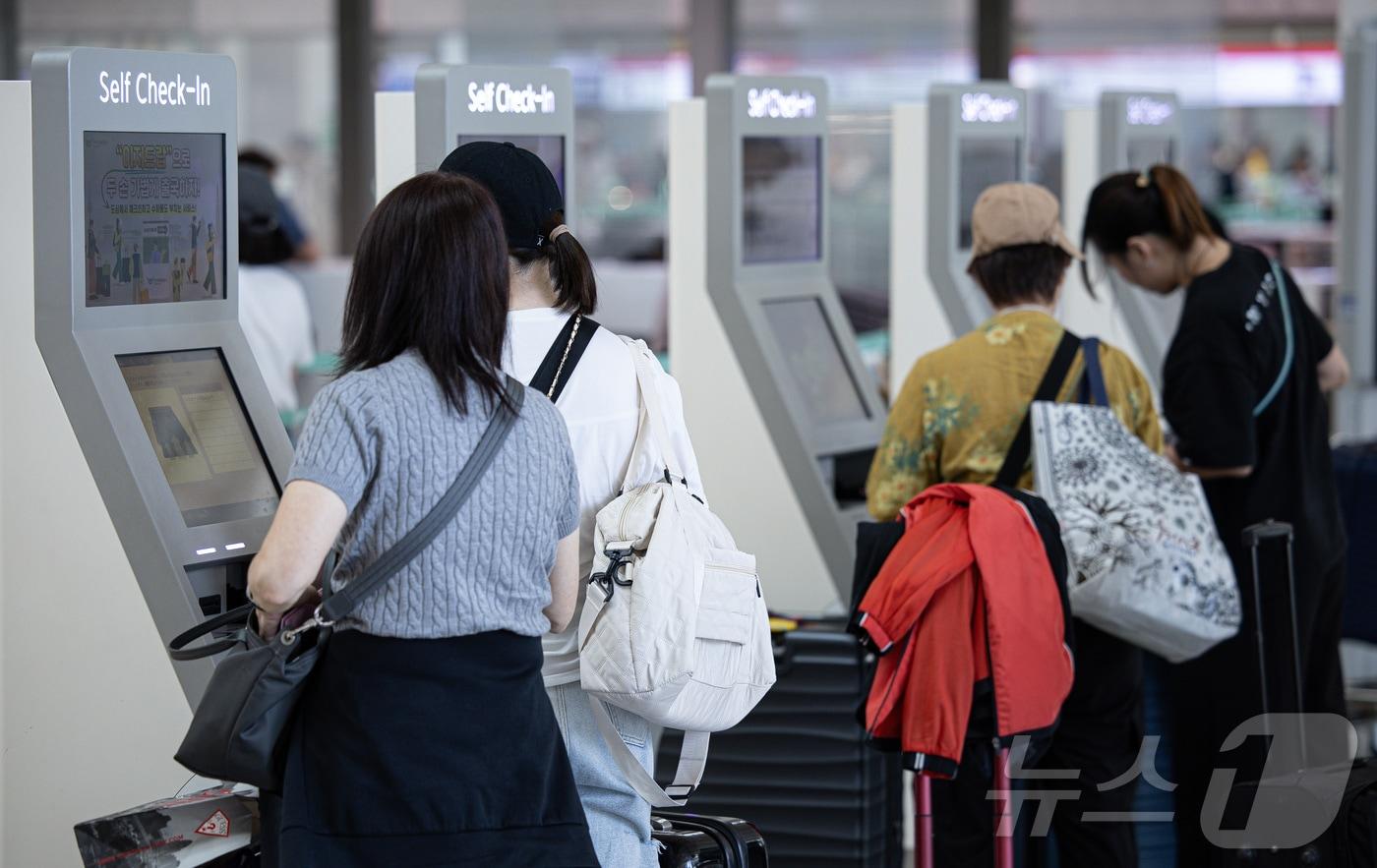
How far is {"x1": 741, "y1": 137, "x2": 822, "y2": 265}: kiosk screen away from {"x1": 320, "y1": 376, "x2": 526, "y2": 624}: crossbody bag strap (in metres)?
1.65

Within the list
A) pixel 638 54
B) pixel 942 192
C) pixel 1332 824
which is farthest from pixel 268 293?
pixel 638 54

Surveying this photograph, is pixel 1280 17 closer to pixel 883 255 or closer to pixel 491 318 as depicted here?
pixel 883 255

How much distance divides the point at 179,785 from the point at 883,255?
4141mm

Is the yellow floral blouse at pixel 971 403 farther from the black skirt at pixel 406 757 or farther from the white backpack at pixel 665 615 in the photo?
the black skirt at pixel 406 757

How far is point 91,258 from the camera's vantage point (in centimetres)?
209

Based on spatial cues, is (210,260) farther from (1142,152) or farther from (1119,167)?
(1142,152)

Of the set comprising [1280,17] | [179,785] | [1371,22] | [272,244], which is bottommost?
[179,785]

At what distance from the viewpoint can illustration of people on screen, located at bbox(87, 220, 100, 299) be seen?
2.08 m

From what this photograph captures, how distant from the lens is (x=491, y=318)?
1784mm

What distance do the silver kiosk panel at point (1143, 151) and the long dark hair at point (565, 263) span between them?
3080 mm

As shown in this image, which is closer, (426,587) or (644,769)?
(426,587)

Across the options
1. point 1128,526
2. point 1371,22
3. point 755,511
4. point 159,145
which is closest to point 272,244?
point 755,511

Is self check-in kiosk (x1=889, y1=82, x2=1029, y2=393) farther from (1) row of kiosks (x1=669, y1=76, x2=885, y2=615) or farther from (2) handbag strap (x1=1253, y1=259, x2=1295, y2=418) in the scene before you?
(2) handbag strap (x1=1253, y1=259, x2=1295, y2=418)

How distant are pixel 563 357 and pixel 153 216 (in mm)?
603
